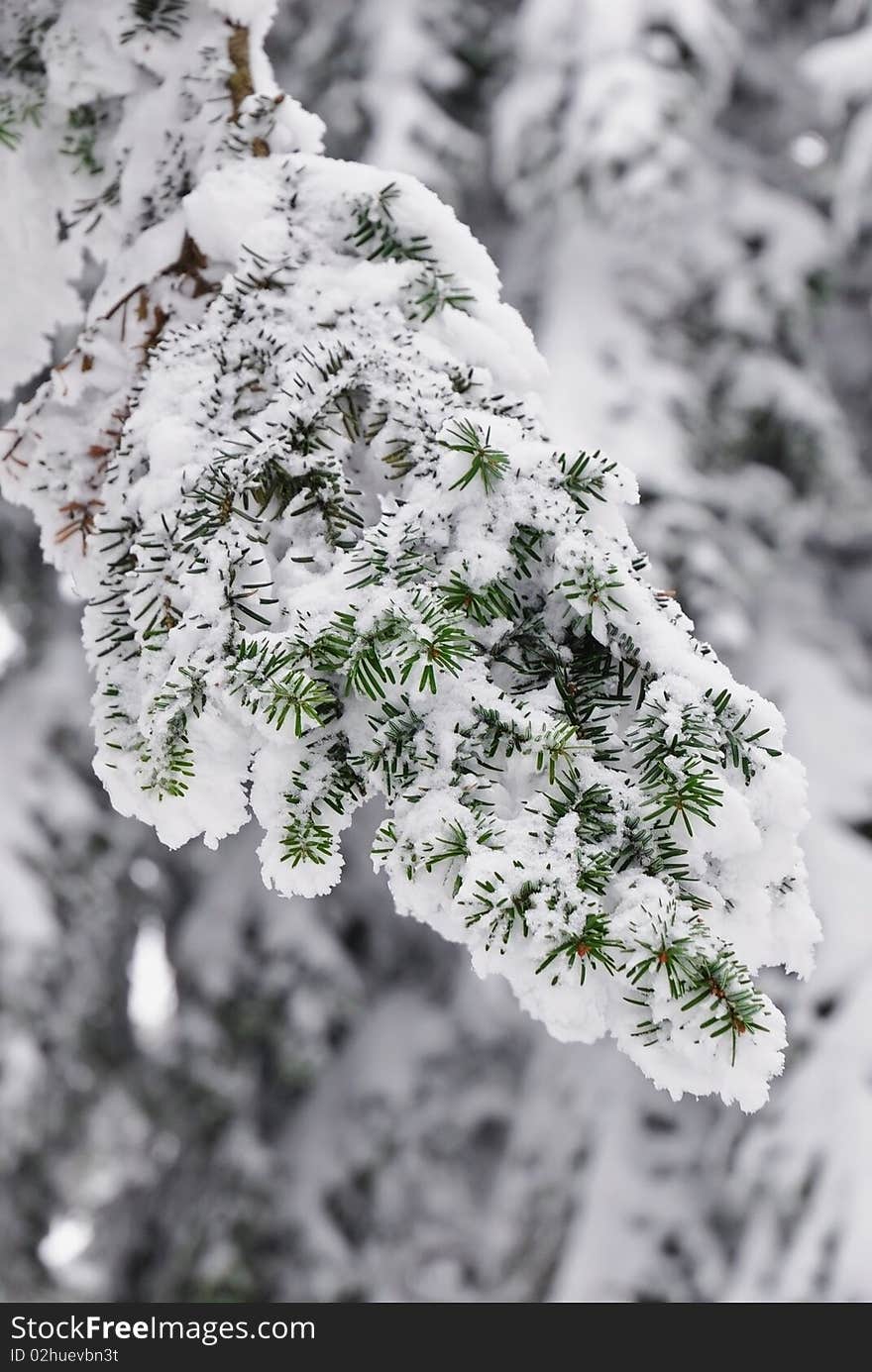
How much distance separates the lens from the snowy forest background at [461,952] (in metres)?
4.70

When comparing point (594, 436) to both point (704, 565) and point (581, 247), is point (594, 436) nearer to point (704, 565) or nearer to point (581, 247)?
point (704, 565)

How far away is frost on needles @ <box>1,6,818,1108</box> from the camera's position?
46.0 inches

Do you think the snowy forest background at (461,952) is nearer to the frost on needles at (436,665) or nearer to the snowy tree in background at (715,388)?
the snowy tree in background at (715,388)

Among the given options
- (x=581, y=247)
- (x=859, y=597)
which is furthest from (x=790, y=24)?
(x=859, y=597)

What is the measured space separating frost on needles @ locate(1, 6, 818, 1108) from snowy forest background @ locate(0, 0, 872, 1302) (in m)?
2.77

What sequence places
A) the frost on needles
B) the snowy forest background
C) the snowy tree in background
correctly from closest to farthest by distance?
the frost on needles → the snowy tree in background → the snowy forest background

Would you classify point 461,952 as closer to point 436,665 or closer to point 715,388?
point 715,388

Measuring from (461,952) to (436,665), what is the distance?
18.5ft

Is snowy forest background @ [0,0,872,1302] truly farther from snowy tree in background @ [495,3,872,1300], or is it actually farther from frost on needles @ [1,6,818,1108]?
frost on needles @ [1,6,818,1108]

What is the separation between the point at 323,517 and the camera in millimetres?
1415

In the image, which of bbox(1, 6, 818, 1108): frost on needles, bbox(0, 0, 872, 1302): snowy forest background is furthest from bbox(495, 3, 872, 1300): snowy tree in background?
bbox(1, 6, 818, 1108): frost on needles

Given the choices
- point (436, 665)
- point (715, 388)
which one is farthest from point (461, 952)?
point (436, 665)

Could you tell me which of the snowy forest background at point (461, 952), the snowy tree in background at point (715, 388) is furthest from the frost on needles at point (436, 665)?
the snowy tree in background at point (715, 388)

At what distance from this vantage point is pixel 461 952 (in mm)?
6668
